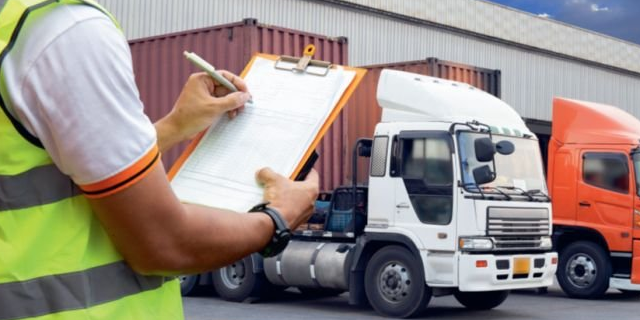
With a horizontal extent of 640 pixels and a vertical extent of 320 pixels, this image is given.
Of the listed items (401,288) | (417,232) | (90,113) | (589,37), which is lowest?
(401,288)

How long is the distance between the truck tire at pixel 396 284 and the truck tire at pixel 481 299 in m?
1.54

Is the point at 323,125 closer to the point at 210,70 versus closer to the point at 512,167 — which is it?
the point at 210,70

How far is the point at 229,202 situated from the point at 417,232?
910 cm

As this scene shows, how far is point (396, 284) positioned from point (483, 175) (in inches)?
66.3

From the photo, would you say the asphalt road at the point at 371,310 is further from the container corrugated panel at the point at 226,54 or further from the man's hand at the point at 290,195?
the man's hand at the point at 290,195

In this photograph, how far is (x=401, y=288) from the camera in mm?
11094

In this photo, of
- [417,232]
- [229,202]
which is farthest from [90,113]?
[417,232]

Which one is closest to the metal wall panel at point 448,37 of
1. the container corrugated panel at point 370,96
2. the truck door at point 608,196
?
the container corrugated panel at point 370,96

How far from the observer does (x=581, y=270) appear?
14281mm

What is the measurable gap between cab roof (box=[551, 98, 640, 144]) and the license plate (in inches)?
136

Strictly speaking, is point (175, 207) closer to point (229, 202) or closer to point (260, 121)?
point (229, 202)

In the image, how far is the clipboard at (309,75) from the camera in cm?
199

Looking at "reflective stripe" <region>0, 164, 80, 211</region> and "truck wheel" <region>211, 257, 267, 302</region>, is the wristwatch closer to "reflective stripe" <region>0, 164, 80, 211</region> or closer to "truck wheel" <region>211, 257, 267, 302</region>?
"reflective stripe" <region>0, 164, 80, 211</region>

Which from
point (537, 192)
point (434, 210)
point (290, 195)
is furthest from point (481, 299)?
point (290, 195)
